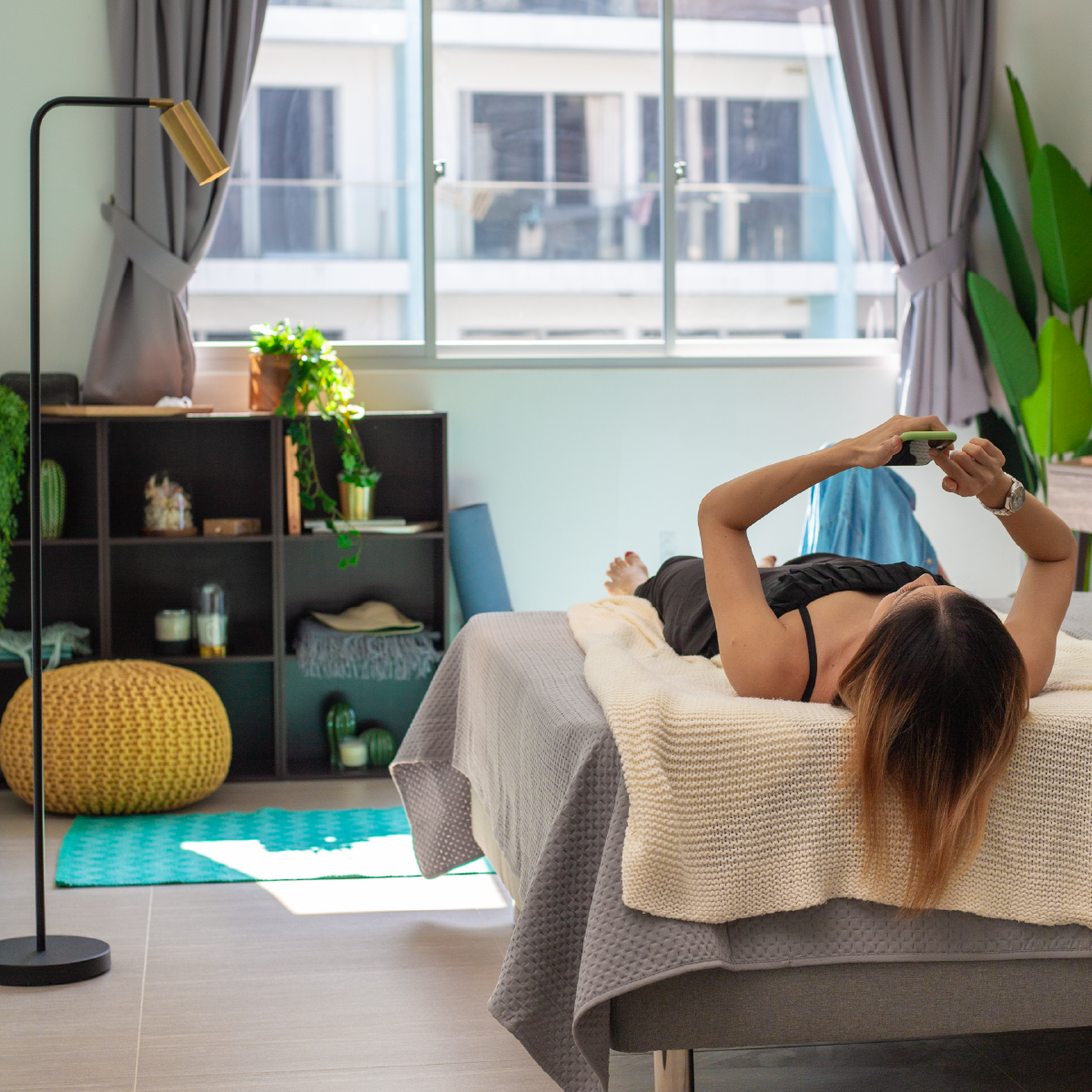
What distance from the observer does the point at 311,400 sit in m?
3.79

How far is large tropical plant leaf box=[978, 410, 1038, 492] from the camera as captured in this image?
164 inches

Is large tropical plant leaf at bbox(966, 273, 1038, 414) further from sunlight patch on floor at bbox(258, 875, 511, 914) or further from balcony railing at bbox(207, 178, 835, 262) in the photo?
sunlight patch on floor at bbox(258, 875, 511, 914)

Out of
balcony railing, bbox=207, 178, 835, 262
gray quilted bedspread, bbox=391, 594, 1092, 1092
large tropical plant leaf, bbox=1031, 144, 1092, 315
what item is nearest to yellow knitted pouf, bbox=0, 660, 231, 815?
balcony railing, bbox=207, 178, 835, 262

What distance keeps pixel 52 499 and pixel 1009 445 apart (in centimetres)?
292

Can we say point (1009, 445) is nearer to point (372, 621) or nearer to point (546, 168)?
point (546, 168)

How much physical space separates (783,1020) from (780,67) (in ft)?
11.4

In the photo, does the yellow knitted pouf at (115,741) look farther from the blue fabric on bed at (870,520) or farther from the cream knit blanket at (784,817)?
the cream knit blanket at (784,817)

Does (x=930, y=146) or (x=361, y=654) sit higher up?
(x=930, y=146)

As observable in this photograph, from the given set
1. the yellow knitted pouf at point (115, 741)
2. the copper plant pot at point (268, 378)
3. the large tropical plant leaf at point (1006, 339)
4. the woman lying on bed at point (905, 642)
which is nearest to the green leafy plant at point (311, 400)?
the copper plant pot at point (268, 378)

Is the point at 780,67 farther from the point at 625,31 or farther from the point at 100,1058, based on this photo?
the point at 100,1058

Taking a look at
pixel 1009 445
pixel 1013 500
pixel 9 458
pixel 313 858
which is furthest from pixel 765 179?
pixel 1013 500

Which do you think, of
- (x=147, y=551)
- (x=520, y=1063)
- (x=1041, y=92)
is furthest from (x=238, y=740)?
(x=1041, y=92)

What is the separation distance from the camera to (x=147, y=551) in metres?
3.94

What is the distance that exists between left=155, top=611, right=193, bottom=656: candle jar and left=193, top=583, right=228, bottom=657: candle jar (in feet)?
0.14
